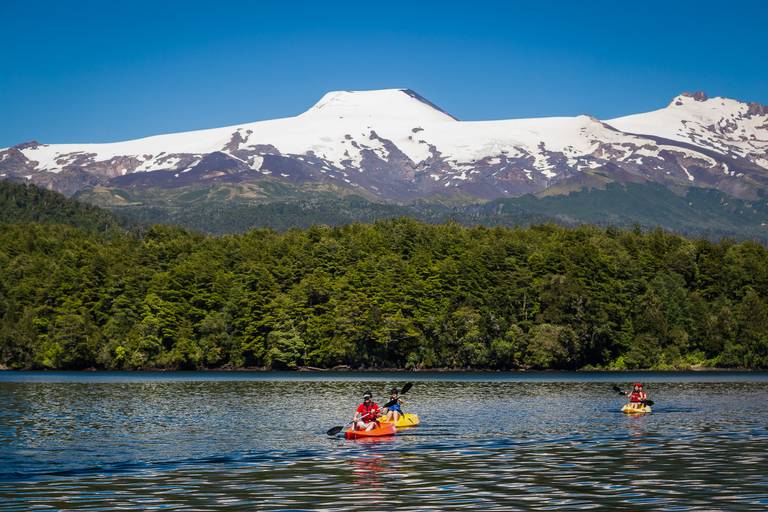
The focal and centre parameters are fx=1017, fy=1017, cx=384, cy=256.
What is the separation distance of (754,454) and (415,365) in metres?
116

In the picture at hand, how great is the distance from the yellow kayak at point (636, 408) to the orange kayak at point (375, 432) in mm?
21261

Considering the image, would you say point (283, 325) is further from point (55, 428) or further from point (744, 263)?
point (55, 428)

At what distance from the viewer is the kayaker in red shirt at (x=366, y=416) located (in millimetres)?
56969

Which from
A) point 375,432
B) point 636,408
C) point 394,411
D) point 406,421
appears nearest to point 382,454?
point 375,432

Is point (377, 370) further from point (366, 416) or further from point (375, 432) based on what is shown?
point (366, 416)

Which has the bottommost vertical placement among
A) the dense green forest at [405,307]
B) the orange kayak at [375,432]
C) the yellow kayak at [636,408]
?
the yellow kayak at [636,408]

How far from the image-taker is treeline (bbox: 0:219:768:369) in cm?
15962

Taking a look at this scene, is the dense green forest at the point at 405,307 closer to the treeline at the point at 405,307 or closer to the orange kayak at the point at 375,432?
the treeline at the point at 405,307

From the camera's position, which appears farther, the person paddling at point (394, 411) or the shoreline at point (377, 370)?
the shoreline at point (377, 370)

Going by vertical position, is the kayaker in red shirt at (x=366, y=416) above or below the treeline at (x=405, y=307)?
below

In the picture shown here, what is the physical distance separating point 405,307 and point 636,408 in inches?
3650

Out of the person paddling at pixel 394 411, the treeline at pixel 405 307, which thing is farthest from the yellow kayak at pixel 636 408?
the treeline at pixel 405 307

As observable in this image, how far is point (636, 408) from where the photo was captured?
73.2m

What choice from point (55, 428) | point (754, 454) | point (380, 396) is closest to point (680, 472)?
point (754, 454)
